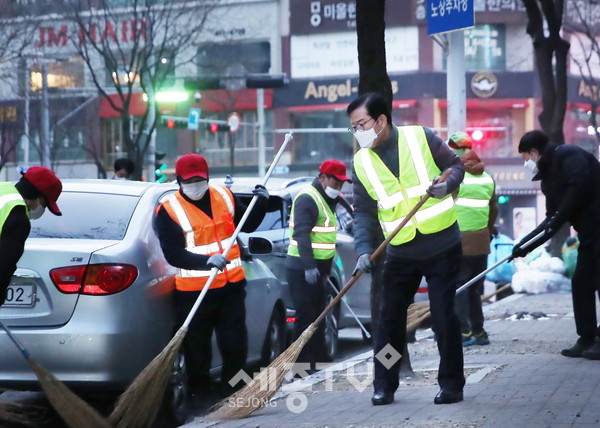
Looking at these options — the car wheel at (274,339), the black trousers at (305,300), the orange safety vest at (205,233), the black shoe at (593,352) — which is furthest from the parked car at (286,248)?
the black shoe at (593,352)

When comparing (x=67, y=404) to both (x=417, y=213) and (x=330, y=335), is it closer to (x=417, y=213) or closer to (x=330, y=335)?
(x=417, y=213)

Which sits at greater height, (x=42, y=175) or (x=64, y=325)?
(x=42, y=175)

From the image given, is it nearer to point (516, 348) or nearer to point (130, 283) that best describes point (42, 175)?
point (130, 283)

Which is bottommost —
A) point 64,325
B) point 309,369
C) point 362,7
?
point 309,369

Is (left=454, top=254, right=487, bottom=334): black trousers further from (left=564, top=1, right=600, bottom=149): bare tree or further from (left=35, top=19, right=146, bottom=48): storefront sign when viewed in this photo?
(left=35, top=19, right=146, bottom=48): storefront sign

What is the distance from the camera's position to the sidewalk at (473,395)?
6.61 meters

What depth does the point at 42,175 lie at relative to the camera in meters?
6.70

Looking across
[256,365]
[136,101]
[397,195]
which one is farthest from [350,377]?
[136,101]

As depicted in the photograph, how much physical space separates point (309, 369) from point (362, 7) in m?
3.15

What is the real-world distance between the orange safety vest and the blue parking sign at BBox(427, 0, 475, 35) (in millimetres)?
6015

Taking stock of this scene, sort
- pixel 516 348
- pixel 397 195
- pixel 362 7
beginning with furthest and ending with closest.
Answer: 1. pixel 516 348
2. pixel 362 7
3. pixel 397 195

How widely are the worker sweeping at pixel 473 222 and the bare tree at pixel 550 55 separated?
10.5 m

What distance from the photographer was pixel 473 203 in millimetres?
11406

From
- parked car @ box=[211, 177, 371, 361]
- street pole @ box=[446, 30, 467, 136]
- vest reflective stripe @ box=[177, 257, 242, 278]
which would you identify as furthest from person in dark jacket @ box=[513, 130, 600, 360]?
street pole @ box=[446, 30, 467, 136]
